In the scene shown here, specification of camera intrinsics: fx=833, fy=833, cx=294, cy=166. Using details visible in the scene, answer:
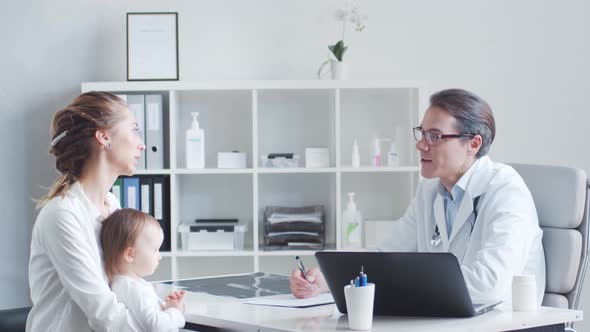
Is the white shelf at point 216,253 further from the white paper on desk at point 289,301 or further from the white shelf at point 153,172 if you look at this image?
the white paper on desk at point 289,301

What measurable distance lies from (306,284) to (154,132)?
5.86 ft

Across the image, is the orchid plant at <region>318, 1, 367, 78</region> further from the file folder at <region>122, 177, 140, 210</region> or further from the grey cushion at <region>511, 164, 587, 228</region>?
the grey cushion at <region>511, 164, 587, 228</region>

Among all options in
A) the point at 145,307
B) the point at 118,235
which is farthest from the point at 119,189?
the point at 145,307

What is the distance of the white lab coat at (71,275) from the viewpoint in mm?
1920

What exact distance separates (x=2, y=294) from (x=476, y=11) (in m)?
2.67

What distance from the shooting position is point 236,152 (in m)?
3.88

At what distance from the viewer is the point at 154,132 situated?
3789 millimetres

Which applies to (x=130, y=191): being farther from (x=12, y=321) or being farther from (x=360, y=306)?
(x=360, y=306)

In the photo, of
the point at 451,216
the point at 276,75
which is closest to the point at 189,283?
the point at 451,216

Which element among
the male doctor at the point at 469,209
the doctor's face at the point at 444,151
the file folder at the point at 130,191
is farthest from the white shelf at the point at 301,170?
the doctor's face at the point at 444,151

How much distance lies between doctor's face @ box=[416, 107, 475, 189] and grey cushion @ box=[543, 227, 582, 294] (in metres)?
0.34

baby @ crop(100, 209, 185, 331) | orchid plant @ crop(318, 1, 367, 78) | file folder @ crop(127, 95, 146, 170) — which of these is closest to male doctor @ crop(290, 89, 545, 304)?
baby @ crop(100, 209, 185, 331)

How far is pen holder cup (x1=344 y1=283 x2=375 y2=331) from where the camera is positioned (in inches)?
68.8

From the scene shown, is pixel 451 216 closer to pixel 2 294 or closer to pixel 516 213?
pixel 516 213
